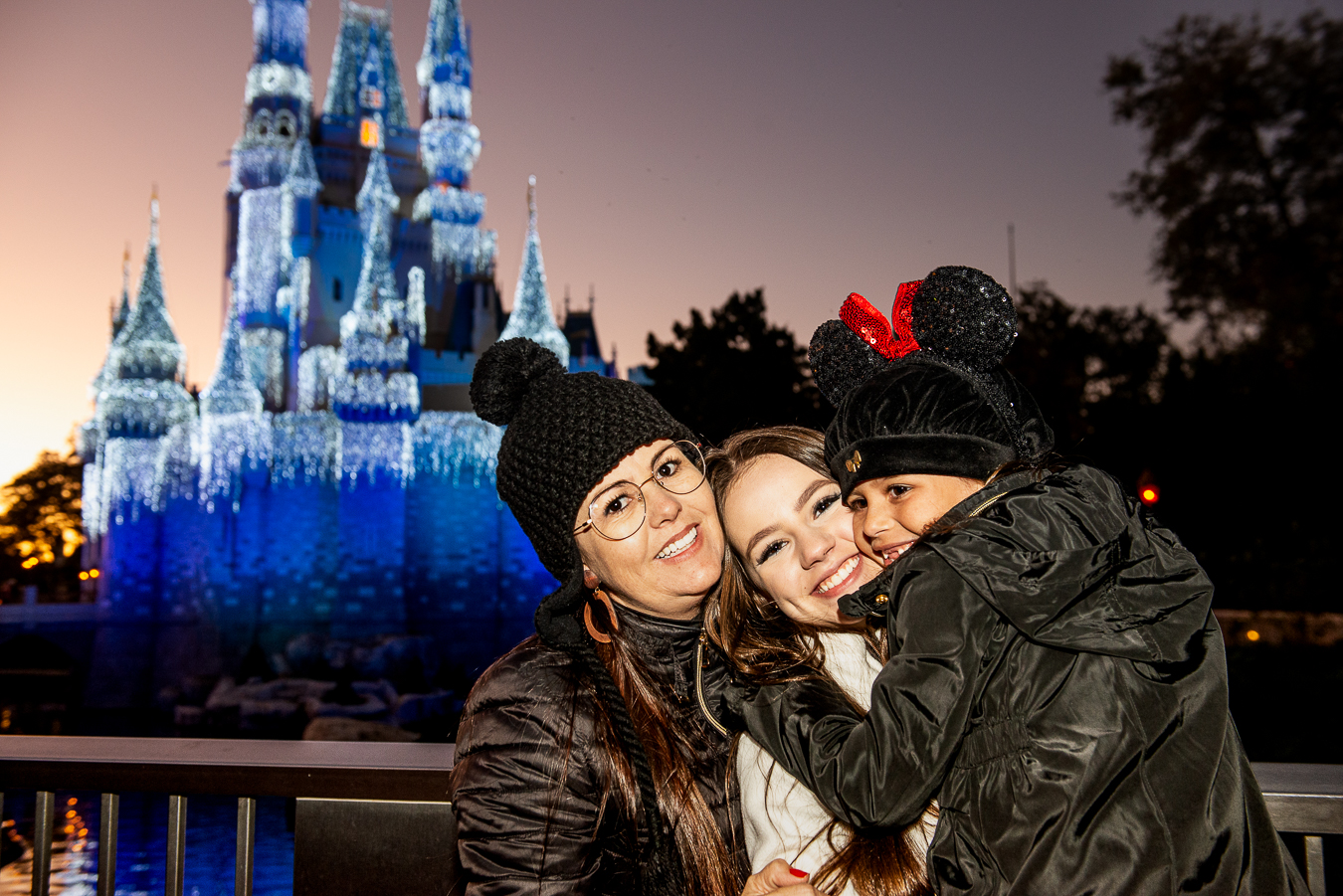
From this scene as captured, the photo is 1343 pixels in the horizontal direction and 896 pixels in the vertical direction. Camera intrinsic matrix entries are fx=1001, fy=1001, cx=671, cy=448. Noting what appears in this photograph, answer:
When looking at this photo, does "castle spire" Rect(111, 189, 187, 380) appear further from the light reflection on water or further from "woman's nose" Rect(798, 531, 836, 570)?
"woman's nose" Rect(798, 531, 836, 570)

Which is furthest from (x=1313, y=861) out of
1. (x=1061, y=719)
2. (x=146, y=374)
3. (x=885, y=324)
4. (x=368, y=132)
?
(x=368, y=132)

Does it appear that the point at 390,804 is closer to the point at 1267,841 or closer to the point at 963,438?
the point at 963,438

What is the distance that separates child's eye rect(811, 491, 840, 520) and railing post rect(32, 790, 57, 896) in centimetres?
209

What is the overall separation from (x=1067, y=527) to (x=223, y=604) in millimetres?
28341

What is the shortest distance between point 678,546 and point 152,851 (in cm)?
2304

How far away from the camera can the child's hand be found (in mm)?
1943

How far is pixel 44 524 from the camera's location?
39844mm

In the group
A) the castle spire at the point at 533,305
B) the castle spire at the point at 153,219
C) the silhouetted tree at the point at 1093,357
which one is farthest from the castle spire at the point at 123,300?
the silhouetted tree at the point at 1093,357

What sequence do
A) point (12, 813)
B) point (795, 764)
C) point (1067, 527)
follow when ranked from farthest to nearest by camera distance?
point (12, 813)
point (795, 764)
point (1067, 527)

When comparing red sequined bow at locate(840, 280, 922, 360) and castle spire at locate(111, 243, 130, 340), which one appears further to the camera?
castle spire at locate(111, 243, 130, 340)

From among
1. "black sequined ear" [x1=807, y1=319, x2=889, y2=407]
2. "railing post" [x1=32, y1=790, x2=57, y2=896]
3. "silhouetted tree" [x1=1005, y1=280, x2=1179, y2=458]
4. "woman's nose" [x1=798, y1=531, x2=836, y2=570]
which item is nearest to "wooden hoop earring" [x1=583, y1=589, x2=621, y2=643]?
"woman's nose" [x1=798, y1=531, x2=836, y2=570]

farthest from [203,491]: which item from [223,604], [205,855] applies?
[205,855]

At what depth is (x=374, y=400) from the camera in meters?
28.3

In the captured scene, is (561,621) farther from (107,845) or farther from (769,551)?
(107,845)
